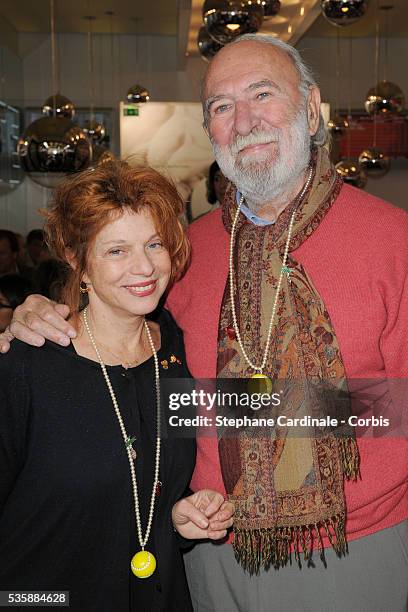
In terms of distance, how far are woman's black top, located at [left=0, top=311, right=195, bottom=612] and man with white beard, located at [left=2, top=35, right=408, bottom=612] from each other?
0.12m

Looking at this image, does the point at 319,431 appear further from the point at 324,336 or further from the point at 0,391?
the point at 0,391

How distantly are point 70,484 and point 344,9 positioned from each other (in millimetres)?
3402

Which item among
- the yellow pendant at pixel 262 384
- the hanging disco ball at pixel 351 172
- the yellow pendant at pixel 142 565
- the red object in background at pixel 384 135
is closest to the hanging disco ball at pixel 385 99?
the hanging disco ball at pixel 351 172

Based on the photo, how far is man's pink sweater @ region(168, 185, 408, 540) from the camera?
6.46 ft

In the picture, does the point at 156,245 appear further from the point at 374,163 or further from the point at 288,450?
the point at 374,163

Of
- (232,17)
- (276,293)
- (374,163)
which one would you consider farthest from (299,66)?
(374,163)

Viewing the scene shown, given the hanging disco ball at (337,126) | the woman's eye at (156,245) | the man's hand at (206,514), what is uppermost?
the hanging disco ball at (337,126)

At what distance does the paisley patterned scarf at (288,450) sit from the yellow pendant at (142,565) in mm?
210

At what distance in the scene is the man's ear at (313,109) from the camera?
216 centimetres

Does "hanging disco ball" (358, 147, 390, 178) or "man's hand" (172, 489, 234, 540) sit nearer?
"man's hand" (172, 489, 234, 540)

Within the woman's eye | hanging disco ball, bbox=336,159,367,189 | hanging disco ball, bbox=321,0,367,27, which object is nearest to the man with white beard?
the woman's eye

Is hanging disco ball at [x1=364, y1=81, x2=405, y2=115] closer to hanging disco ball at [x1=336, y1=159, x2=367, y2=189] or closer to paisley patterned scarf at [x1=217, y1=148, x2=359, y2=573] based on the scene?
hanging disco ball at [x1=336, y1=159, x2=367, y2=189]

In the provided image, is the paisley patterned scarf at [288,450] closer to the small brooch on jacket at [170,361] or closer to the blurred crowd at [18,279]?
the small brooch on jacket at [170,361]

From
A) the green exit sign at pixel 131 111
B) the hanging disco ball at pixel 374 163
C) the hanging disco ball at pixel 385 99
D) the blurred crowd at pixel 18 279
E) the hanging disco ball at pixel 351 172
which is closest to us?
the blurred crowd at pixel 18 279
